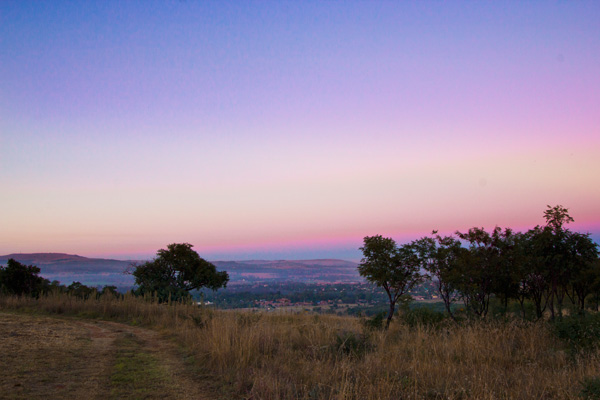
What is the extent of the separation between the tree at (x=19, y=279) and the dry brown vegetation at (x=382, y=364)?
17.3m

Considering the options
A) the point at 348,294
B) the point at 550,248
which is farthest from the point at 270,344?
the point at 348,294

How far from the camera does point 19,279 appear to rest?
78.4 ft

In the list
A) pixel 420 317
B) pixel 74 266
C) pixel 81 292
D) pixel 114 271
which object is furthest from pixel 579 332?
pixel 74 266

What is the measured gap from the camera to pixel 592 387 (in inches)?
205

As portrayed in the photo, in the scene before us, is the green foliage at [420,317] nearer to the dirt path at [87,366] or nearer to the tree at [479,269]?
the tree at [479,269]

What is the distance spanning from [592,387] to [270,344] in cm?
595

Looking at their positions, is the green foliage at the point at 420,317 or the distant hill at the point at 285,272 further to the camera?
the distant hill at the point at 285,272

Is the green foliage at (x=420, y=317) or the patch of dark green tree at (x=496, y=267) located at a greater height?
the patch of dark green tree at (x=496, y=267)

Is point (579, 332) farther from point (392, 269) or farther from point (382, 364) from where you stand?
point (392, 269)

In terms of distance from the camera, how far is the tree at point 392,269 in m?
15.8

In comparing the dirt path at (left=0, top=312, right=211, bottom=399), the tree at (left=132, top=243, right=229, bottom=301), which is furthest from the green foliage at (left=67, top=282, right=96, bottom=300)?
the dirt path at (left=0, top=312, right=211, bottom=399)

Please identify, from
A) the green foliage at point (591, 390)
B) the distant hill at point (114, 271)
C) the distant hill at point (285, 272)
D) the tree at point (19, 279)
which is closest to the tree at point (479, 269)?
the green foliage at point (591, 390)

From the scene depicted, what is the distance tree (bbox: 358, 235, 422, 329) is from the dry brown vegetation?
3756 mm

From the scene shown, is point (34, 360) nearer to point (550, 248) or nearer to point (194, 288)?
point (550, 248)
